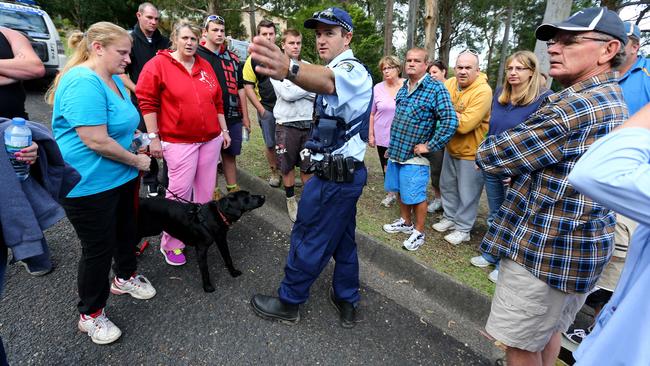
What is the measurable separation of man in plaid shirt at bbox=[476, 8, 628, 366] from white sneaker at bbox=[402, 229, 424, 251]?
58.1 inches

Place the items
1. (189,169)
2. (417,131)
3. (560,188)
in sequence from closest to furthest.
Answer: (560,188) → (189,169) → (417,131)

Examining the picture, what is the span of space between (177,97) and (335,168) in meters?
1.55

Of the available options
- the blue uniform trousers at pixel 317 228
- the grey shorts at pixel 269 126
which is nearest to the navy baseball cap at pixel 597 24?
the blue uniform trousers at pixel 317 228

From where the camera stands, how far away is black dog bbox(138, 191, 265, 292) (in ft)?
9.16

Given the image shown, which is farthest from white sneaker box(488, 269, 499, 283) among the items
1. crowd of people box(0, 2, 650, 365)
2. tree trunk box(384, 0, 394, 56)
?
tree trunk box(384, 0, 394, 56)

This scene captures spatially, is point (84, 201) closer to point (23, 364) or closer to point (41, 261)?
point (41, 261)

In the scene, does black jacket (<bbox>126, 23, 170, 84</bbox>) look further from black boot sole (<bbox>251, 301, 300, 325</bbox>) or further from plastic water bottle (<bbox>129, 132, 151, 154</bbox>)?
black boot sole (<bbox>251, 301, 300, 325</bbox>)

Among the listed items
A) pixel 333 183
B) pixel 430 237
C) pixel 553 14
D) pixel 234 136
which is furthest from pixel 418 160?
pixel 553 14

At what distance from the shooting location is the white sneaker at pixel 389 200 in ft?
14.3

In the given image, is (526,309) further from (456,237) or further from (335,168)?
(456,237)

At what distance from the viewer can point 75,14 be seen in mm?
21812

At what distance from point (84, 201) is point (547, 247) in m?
2.51

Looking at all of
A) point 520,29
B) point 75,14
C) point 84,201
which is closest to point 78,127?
point 84,201

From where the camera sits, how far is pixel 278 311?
8.16 ft
